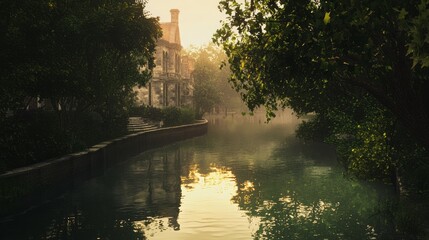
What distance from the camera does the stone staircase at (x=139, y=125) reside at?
4530 cm

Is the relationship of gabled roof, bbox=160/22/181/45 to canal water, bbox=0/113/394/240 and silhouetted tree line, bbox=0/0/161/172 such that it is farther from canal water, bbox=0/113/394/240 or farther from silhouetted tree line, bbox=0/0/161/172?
canal water, bbox=0/113/394/240

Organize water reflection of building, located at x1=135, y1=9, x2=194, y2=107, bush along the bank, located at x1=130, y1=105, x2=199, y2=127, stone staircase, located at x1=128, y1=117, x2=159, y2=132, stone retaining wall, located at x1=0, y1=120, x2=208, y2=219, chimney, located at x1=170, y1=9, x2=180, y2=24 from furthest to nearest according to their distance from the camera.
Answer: chimney, located at x1=170, y1=9, x2=180, y2=24 → water reflection of building, located at x1=135, y1=9, x2=194, y2=107 → bush along the bank, located at x1=130, y1=105, x2=199, y2=127 → stone staircase, located at x1=128, y1=117, x2=159, y2=132 → stone retaining wall, located at x1=0, y1=120, x2=208, y2=219

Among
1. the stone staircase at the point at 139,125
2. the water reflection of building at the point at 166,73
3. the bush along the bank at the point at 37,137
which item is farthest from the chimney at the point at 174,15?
the bush along the bank at the point at 37,137

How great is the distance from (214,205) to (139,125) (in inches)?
1157

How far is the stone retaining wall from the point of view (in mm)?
16766

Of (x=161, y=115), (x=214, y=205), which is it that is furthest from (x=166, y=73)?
(x=214, y=205)

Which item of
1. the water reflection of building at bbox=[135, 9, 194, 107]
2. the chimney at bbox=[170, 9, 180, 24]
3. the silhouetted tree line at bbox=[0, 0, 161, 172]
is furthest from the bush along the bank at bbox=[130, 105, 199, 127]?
the chimney at bbox=[170, 9, 180, 24]

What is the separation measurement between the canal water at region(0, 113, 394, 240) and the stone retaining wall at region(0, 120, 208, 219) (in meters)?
0.44

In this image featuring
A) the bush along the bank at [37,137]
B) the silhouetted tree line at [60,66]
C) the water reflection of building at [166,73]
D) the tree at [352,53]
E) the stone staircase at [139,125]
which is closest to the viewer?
the tree at [352,53]

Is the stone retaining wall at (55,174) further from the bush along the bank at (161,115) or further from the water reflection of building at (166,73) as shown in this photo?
the water reflection of building at (166,73)

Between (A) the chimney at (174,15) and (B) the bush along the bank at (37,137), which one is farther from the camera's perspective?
(A) the chimney at (174,15)

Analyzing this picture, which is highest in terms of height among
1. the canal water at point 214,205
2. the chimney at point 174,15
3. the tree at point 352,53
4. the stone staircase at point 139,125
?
the chimney at point 174,15

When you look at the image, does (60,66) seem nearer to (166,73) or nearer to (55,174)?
(55,174)

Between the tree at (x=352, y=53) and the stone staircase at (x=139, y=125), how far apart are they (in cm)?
2703
